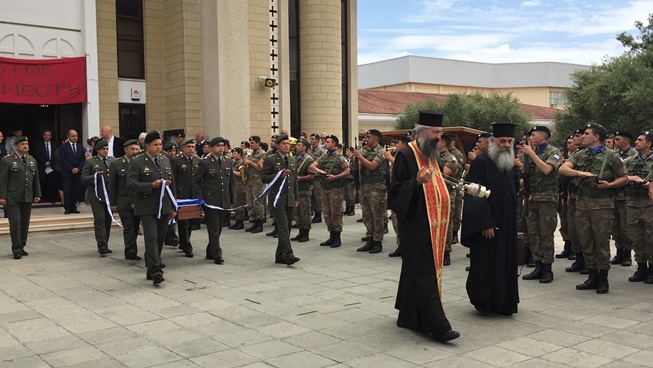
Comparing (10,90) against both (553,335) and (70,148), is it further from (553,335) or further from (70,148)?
(553,335)

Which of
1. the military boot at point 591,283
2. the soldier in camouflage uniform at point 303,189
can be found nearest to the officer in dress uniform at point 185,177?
the soldier in camouflage uniform at point 303,189

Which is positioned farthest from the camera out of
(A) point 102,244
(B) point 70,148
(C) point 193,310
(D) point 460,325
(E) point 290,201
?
(B) point 70,148

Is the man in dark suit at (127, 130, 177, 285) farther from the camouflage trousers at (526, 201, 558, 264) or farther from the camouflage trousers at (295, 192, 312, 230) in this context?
the camouflage trousers at (526, 201, 558, 264)

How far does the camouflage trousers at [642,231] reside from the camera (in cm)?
851

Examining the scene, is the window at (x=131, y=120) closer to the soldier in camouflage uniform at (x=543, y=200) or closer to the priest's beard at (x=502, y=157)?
the soldier in camouflage uniform at (x=543, y=200)

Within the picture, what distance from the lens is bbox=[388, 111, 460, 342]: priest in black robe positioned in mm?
5930

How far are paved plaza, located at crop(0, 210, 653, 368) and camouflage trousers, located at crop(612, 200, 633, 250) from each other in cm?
45

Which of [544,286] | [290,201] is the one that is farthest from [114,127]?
[544,286]

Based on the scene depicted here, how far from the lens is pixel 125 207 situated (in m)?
10.4

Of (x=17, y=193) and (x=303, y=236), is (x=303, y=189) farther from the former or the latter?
(x=17, y=193)

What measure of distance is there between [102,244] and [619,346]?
8411mm

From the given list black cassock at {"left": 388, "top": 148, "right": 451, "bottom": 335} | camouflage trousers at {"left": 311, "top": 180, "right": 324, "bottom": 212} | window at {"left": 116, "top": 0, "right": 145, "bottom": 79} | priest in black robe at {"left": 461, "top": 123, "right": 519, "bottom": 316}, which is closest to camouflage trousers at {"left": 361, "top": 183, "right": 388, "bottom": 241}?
camouflage trousers at {"left": 311, "top": 180, "right": 324, "bottom": 212}

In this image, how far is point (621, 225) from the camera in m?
9.37

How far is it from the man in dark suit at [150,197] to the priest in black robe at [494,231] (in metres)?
4.10
